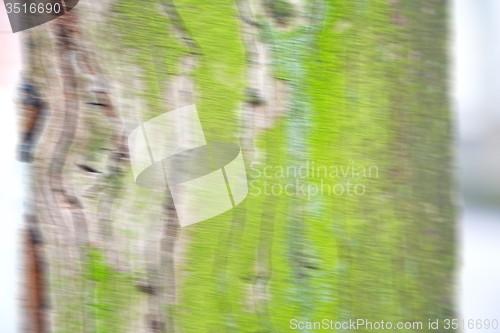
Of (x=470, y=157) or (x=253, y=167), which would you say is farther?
(x=470, y=157)

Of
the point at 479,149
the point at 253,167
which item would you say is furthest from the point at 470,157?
the point at 253,167

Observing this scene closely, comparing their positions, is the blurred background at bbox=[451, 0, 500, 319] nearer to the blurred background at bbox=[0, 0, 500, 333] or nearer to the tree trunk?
the blurred background at bbox=[0, 0, 500, 333]

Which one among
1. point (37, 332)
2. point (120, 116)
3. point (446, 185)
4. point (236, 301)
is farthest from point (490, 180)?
point (37, 332)

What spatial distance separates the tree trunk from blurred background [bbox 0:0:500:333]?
0.13 feet

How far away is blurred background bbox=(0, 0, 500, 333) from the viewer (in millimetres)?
554

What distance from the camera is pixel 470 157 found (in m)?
0.75

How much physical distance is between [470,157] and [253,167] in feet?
1.67

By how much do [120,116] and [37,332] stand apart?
0.37 meters

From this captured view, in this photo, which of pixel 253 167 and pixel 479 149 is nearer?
pixel 253 167

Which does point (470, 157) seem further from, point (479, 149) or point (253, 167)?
point (253, 167)

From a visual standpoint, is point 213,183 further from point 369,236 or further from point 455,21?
point 455,21

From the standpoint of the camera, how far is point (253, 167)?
1.83 ft

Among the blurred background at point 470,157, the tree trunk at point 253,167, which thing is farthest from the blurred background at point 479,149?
the tree trunk at point 253,167

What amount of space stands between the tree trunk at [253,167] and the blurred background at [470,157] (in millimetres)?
38
